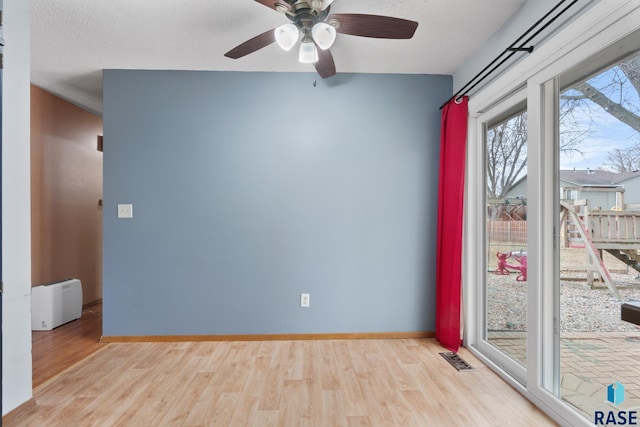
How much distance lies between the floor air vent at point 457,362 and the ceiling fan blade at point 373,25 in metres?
2.31

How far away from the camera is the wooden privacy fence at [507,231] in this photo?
7.43 ft

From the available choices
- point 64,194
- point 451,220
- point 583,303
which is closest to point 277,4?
point 451,220

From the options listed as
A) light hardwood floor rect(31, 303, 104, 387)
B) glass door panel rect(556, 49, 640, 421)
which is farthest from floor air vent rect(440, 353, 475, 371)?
light hardwood floor rect(31, 303, 104, 387)

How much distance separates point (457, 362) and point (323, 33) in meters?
2.49

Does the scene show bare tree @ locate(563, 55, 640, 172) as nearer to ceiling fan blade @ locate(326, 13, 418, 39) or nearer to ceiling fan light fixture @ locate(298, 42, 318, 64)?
ceiling fan blade @ locate(326, 13, 418, 39)

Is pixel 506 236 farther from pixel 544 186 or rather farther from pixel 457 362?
pixel 457 362

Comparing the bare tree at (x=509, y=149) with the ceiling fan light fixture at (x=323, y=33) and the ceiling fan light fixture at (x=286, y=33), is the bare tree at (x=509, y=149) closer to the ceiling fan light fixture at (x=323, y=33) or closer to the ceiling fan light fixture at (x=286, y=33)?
the ceiling fan light fixture at (x=323, y=33)

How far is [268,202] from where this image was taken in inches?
120

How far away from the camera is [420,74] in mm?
3105

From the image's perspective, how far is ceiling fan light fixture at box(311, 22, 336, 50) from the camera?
1682 millimetres

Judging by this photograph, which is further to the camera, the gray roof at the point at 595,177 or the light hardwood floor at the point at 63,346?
the light hardwood floor at the point at 63,346

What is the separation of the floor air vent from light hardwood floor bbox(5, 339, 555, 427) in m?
0.05

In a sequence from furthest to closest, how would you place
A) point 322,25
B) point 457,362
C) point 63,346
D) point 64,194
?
point 64,194, point 63,346, point 457,362, point 322,25

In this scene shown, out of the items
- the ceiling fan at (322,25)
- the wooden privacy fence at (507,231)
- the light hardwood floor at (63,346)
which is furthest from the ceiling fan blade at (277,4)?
the light hardwood floor at (63,346)
